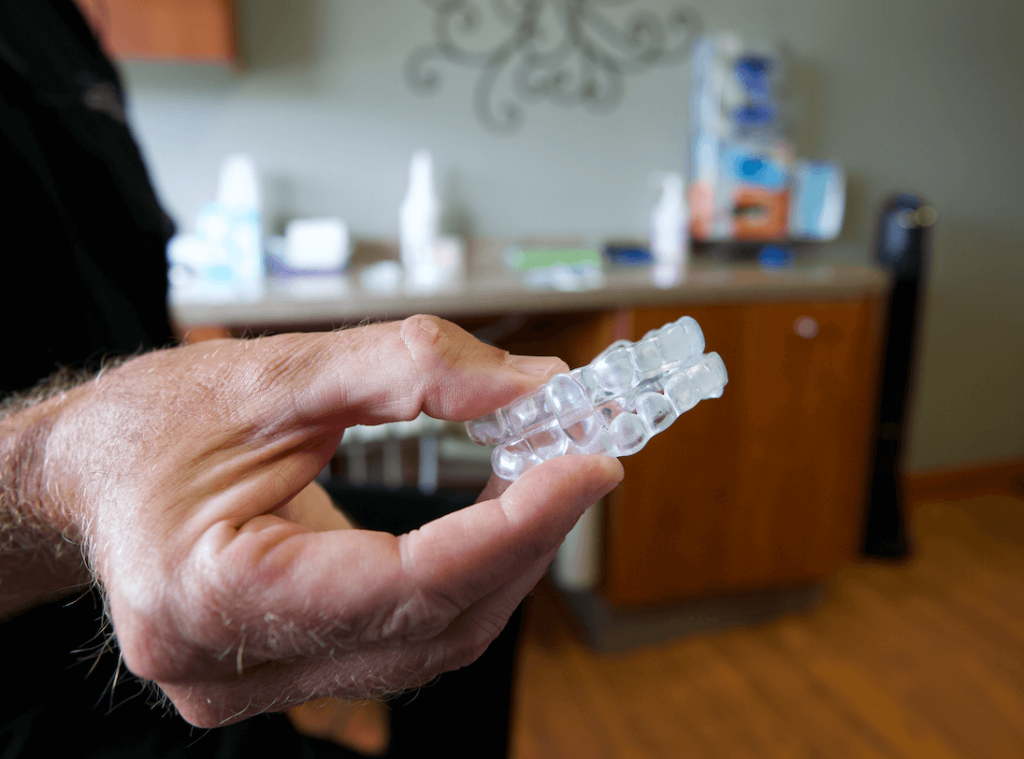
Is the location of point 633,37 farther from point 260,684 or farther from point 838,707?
point 260,684

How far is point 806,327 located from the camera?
146cm

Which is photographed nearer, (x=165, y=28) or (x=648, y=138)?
(x=165, y=28)

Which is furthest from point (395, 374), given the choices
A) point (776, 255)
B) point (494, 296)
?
point (776, 255)

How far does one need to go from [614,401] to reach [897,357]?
1934 mm

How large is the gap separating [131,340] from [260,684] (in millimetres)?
606

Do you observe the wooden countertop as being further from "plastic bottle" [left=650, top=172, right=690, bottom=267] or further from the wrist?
the wrist

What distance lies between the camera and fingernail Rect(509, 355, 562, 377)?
0.34 metres

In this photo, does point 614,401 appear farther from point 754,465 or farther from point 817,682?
point 817,682

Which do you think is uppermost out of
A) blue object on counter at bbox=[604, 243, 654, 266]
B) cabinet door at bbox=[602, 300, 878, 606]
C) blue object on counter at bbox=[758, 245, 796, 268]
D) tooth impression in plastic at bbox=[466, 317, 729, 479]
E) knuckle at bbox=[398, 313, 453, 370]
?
knuckle at bbox=[398, 313, 453, 370]

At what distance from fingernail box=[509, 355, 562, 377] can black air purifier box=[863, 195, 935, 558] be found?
6.38 ft

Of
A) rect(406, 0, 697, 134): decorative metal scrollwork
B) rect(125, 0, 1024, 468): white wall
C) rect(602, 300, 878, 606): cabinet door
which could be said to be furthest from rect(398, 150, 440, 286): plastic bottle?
rect(602, 300, 878, 606): cabinet door

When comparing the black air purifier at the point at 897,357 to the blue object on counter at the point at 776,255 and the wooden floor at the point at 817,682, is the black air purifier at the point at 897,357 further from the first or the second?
the blue object on counter at the point at 776,255

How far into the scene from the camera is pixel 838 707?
137cm

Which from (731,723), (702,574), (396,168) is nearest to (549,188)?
(396,168)
